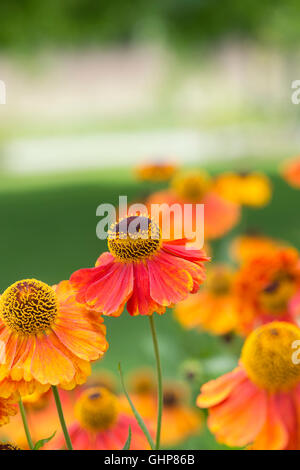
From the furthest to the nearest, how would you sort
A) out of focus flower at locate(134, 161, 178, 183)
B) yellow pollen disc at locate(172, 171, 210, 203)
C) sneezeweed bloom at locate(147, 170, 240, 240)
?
out of focus flower at locate(134, 161, 178, 183) < yellow pollen disc at locate(172, 171, 210, 203) < sneezeweed bloom at locate(147, 170, 240, 240)

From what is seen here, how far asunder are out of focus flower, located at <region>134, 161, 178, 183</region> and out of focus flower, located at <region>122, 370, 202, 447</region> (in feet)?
1.57

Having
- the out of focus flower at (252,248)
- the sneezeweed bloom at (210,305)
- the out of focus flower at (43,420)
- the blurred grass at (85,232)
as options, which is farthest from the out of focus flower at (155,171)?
the out of focus flower at (43,420)

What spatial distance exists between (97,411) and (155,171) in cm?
104

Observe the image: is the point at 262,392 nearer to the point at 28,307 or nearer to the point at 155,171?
the point at 28,307

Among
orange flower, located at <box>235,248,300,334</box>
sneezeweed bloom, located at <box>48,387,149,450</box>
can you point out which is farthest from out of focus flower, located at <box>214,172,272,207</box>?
sneezeweed bloom, located at <box>48,387,149,450</box>

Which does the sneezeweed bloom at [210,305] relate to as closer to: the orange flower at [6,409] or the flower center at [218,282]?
the flower center at [218,282]

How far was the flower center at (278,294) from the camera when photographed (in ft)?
2.14

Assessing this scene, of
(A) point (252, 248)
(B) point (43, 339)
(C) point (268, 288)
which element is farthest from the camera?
(A) point (252, 248)

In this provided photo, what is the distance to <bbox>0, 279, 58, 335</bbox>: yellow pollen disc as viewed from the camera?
0.35 m

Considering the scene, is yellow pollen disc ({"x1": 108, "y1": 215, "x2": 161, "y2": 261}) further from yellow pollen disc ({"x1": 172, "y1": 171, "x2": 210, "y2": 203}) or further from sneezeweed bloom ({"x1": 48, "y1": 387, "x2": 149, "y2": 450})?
yellow pollen disc ({"x1": 172, "y1": 171, "x2": 210, "y2": 203})

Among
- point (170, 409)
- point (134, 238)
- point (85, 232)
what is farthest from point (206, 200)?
point (85, 232)

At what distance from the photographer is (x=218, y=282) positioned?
1.06 metres

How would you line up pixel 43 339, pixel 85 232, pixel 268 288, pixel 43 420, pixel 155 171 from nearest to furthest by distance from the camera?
pixel 43 339 < pixel 268 288 < pixel 43 420 < pixel 155 171 < pixel 85 232

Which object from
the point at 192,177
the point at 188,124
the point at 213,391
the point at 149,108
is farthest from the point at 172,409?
the point at 149,108
